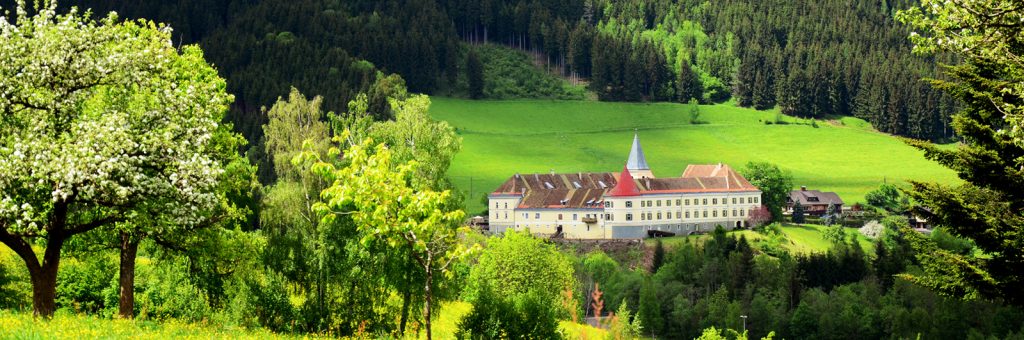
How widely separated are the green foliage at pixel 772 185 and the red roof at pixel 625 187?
80.6 feet

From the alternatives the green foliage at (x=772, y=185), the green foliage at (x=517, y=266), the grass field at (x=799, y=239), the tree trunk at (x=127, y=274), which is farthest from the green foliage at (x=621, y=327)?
the green foliage at (x=772, y=185)

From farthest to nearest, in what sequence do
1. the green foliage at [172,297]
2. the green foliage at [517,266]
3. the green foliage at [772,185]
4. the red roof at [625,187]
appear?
the green foliage at [772,185] → the red roof at [625,187] → the green foliage at [517,266] → the green foliage at [172,297]

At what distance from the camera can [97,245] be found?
37.1m

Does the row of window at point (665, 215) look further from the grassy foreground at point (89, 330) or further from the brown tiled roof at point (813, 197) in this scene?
the grassy foreground at point (89, 330)

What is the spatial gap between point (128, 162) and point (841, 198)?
182229 millimetres

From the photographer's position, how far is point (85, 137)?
27.4 metres

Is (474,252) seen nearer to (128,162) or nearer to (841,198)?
(128,162)

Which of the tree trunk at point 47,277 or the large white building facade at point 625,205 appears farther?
the large white building facade at point 625,205

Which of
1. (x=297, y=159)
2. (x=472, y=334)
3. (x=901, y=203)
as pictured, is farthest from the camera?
(x=901, y=203)

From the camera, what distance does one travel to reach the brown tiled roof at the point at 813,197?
192 m

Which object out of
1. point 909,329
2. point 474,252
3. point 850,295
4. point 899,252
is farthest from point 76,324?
point 899,252

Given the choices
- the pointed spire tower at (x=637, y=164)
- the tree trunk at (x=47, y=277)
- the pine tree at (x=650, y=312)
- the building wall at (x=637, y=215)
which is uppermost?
the pointed spire tower at (x=637, y=164)

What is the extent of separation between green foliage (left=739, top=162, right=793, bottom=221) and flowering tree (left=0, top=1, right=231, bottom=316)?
165 meters

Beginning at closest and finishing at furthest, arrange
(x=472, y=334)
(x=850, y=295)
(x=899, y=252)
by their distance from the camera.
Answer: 1. (x=472, y=334)
2. (x=850, y=295)
3. (x=899, y=252)
